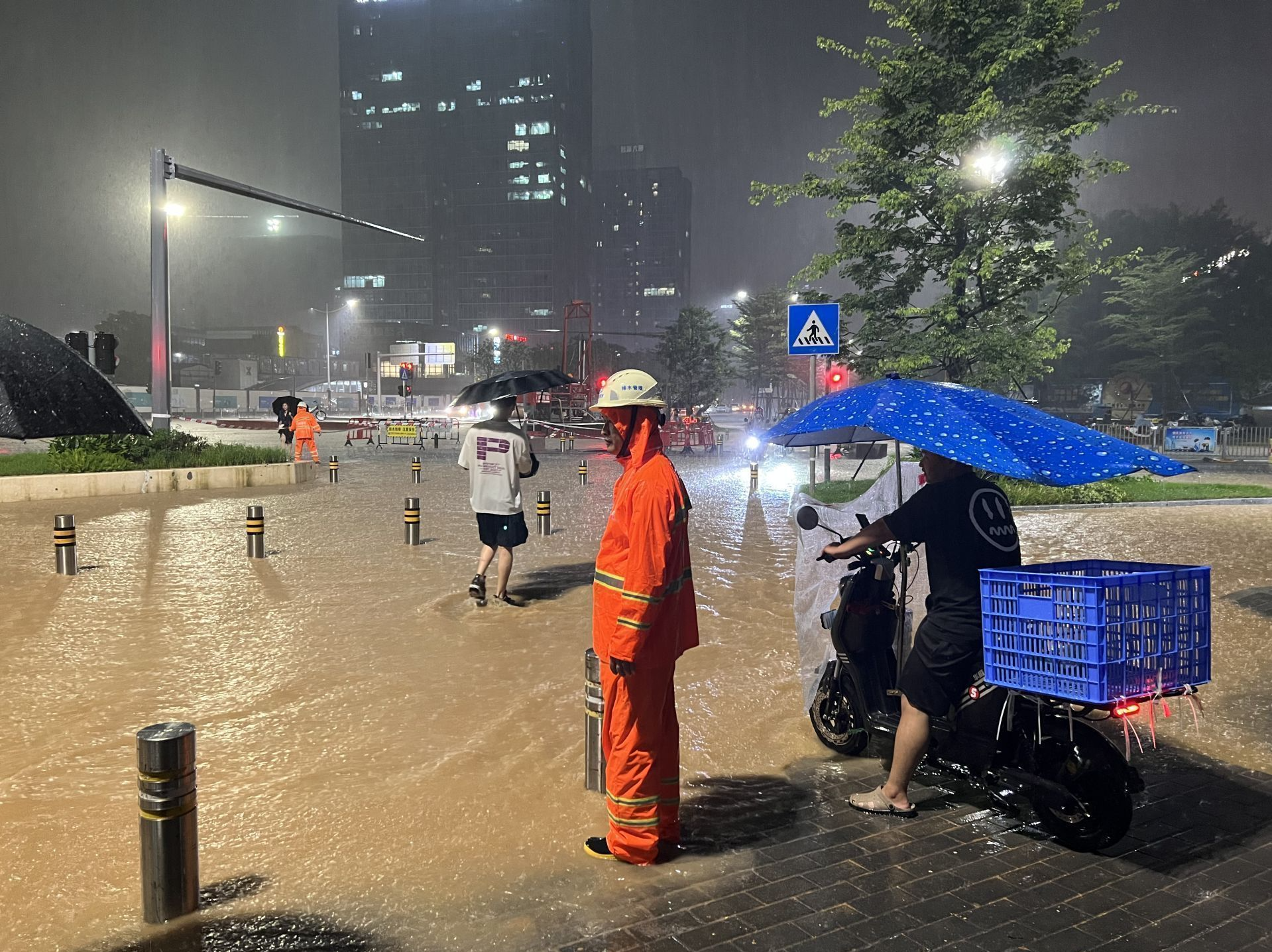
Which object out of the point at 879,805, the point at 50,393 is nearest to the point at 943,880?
the point at 879,805

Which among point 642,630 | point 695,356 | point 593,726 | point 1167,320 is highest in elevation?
point 1167,320

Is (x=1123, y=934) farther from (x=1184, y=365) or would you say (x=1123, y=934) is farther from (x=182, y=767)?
(x=1184, y=365)

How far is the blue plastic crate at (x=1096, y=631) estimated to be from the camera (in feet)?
11.4

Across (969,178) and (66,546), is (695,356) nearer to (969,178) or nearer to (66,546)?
(969,178)

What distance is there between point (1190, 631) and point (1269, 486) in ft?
78.4

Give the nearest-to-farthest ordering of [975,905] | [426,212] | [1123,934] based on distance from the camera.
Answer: [1123,934] → [975,905] → [426,212]

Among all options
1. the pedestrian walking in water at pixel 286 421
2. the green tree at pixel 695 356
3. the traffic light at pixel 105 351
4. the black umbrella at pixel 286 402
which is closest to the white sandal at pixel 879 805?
the traffic light at pixel 105 351

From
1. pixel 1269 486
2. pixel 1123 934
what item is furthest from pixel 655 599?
pixel 1269 486

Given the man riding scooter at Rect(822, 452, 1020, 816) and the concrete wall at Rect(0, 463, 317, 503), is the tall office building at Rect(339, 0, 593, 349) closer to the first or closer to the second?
the concrete wall at Rect(0, 463, 317, 503)

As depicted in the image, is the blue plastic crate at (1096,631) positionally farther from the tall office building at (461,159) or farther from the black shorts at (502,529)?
the tall office building at (461,159)

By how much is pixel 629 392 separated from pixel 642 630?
1063 mm

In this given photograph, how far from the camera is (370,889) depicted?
12.2 ft

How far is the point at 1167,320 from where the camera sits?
51.9 meters

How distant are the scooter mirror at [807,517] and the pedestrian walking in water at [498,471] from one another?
168 inches
